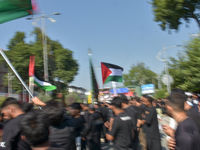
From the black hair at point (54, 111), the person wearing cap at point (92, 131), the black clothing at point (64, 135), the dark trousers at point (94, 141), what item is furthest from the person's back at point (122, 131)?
the dark trousers at point (94, 141)

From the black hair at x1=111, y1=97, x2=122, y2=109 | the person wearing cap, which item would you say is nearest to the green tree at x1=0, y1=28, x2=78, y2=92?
the person wearing cap

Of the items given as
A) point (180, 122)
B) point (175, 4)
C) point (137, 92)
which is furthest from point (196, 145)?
point (137, 92)

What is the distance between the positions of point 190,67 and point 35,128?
14.1 metres

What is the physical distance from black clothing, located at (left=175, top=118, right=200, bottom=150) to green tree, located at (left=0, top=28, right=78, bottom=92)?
31.2 m

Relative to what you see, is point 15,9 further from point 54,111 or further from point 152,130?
point 152,130

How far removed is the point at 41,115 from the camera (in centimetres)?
213

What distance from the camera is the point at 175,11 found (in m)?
15.1

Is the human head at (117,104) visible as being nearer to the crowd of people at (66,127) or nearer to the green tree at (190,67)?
the crowd of people at (66,127)

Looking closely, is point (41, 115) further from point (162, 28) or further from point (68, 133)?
point (162, 28)

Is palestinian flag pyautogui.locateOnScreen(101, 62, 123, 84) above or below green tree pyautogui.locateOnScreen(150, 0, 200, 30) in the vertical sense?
below

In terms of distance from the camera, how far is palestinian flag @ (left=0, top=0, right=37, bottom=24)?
4.36 meters

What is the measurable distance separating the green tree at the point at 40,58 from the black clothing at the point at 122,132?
29.6 metres

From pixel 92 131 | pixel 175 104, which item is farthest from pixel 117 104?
pixel 92 131

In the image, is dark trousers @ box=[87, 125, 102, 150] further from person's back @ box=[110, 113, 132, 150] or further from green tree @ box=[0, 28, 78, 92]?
green tree @ box=[0, 28, 78, 92]
